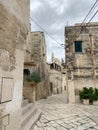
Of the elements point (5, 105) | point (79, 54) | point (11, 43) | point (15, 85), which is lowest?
point (5, 105)

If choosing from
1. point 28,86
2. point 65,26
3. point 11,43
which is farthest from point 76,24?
point 11,43

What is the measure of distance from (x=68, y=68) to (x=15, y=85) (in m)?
8.39

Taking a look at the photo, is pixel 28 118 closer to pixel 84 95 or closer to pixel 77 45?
pixel 84 95

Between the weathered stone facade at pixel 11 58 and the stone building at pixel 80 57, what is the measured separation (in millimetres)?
7780

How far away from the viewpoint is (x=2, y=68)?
7.75 ft

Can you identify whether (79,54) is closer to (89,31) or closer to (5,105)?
(89,31)

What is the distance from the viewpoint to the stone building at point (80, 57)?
1052 centimetres

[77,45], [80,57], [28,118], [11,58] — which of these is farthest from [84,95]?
[11,58]

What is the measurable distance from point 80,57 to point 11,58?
888 centimetres

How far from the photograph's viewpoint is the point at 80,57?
11.0 metres

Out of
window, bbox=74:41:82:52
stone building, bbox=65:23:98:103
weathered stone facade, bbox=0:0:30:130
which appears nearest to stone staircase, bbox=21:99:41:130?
weathered stone facade, bbox=0:0:30:130

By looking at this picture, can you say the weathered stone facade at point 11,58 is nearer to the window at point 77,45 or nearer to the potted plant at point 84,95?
the potted plant at point 84,95

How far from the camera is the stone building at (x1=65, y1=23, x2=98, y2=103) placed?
34.5 feet

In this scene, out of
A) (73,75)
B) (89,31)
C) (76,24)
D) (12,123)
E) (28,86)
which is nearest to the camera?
(12,123)
